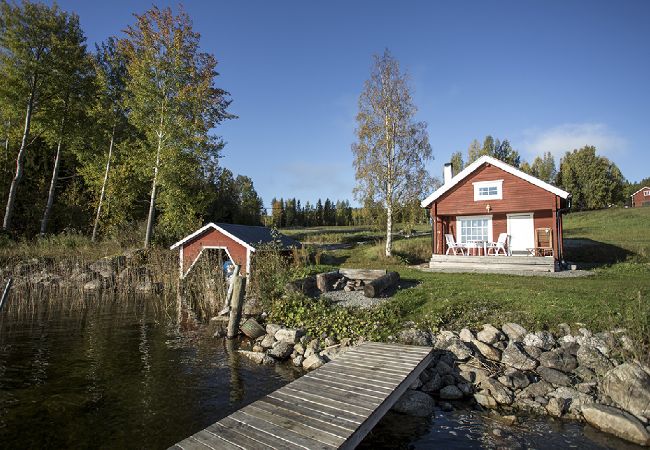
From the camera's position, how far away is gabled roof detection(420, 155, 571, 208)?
1742 cm

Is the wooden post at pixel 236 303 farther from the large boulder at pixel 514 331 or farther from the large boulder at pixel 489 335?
the large boulder at pixel 514 331

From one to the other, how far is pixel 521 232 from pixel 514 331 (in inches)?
503

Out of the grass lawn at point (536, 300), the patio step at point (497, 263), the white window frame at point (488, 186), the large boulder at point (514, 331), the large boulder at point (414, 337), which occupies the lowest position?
the large boulder at point (414, 337)

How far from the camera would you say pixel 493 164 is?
746 inches

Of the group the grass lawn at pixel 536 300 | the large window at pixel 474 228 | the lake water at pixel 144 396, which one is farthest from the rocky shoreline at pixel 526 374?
the large window at pixel 474 228

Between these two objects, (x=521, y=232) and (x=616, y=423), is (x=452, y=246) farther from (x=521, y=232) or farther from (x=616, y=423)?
(x=616, y=423)

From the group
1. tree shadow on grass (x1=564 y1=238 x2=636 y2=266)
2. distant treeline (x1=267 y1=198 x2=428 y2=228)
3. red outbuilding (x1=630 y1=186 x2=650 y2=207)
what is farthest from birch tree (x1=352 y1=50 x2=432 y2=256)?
red outbuilding (x1=630 y1=186 x2=650 y2=207)

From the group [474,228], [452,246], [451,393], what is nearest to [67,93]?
[452,246]

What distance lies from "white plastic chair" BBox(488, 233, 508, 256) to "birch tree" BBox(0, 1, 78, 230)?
25682 mm

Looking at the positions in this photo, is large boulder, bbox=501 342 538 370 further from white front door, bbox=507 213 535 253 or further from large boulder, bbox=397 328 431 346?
white front door, bbox=507 213 535 253

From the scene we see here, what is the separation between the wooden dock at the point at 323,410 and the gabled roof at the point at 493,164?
46.0ft

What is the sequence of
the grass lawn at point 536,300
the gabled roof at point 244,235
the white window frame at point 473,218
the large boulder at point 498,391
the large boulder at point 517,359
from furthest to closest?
the white window frame at point 473,218, the gabled roof at point 244,235, the grass lawn at point 536,300, the large boulder at point 517,359, the large boulder at point 498,391

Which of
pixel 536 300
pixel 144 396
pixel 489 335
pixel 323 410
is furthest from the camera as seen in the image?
pixel 536 300

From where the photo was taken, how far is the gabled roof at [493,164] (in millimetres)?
17416
